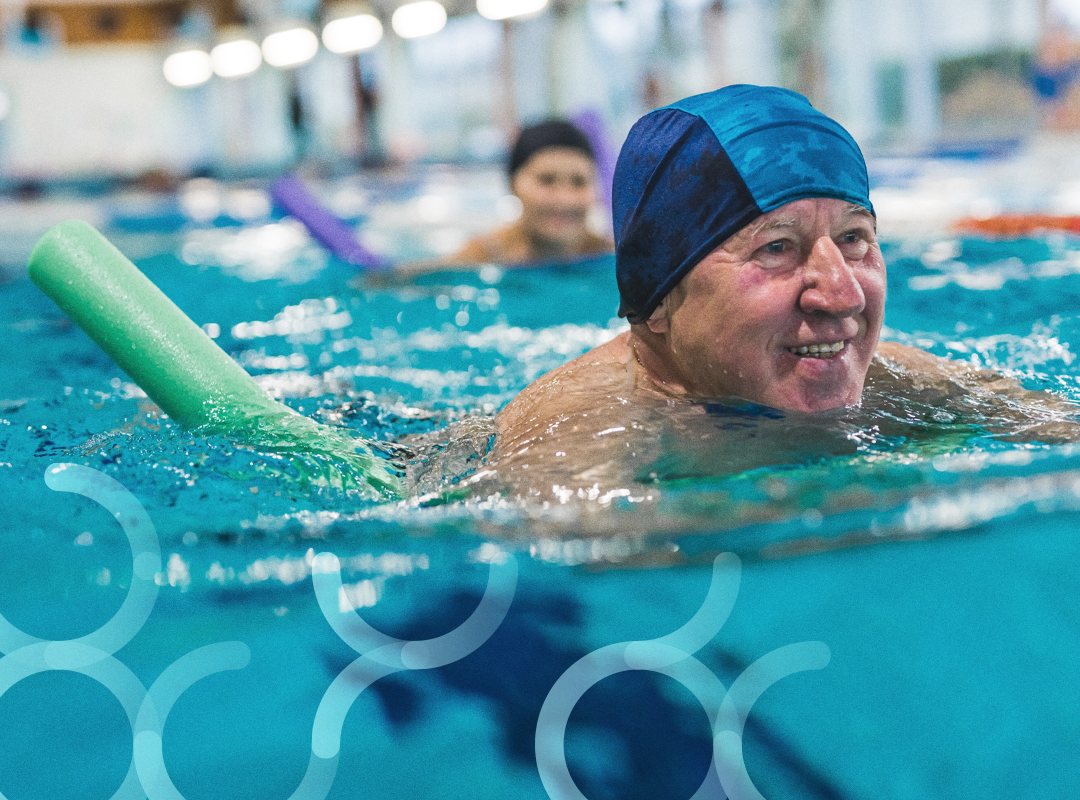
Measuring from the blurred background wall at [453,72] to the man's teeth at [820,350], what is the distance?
14.7 feet

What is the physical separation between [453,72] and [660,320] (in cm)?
2230

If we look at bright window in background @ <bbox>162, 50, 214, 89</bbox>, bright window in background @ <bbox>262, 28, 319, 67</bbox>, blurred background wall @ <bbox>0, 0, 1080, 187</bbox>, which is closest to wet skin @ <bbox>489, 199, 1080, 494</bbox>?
blurred background wall @ <bbox>0, 0, 1080, 187</bbox>

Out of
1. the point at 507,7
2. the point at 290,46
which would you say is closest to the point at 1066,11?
the point at 507,7

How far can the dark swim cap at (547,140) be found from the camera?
18.7 feet

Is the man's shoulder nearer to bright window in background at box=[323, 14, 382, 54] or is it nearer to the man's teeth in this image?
the man's teeth

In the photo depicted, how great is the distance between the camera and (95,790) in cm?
131

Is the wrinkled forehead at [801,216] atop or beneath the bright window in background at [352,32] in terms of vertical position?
beneath

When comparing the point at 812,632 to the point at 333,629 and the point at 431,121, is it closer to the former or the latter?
the point at 333,629

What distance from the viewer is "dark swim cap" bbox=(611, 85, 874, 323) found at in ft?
6.44

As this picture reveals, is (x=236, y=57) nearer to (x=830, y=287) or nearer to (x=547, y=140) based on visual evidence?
(x=547, y=140)

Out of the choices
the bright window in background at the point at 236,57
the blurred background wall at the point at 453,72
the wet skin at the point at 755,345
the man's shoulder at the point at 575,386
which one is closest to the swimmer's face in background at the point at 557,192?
the blurred background wall at the point at 453,72

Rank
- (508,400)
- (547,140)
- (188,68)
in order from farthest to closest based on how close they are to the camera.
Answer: (188,68)
(547,140)
(508,400)

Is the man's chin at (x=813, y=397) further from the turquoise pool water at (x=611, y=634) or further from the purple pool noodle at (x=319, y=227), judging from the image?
the purple pool noodle at (x=319, y=227)

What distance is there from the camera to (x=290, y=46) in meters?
23.9
